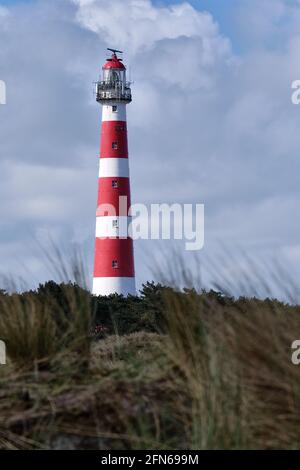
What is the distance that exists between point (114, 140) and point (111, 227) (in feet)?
9.70

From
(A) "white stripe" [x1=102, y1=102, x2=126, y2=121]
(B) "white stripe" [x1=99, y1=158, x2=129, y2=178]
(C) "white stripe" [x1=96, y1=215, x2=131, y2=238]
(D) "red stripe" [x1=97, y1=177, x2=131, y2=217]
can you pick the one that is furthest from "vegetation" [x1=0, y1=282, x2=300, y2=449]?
(A) "white stripe" [x1=102, y1=102, x2=126, y2=121]

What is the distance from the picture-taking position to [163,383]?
7148 mm

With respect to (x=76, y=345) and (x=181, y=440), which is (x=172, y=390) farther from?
(x=76, y=345)

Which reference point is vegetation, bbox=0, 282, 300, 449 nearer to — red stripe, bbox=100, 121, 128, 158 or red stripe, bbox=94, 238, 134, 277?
red stripe, bbox=94, 238, 134, 277

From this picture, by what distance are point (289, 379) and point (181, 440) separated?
83 cm

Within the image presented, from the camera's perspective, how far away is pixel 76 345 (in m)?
7.72

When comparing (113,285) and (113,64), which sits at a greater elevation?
(113,64)

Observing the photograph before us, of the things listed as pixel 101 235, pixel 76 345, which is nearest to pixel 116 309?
pixel 101 235

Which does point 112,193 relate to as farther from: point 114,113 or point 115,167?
point 114,113

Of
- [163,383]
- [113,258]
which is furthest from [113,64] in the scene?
[163,383]

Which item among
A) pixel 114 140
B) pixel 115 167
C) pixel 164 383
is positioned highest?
pixel 114 140

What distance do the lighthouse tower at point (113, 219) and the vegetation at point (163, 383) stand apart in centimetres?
2717

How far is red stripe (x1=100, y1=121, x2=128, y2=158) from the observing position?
36.1m
